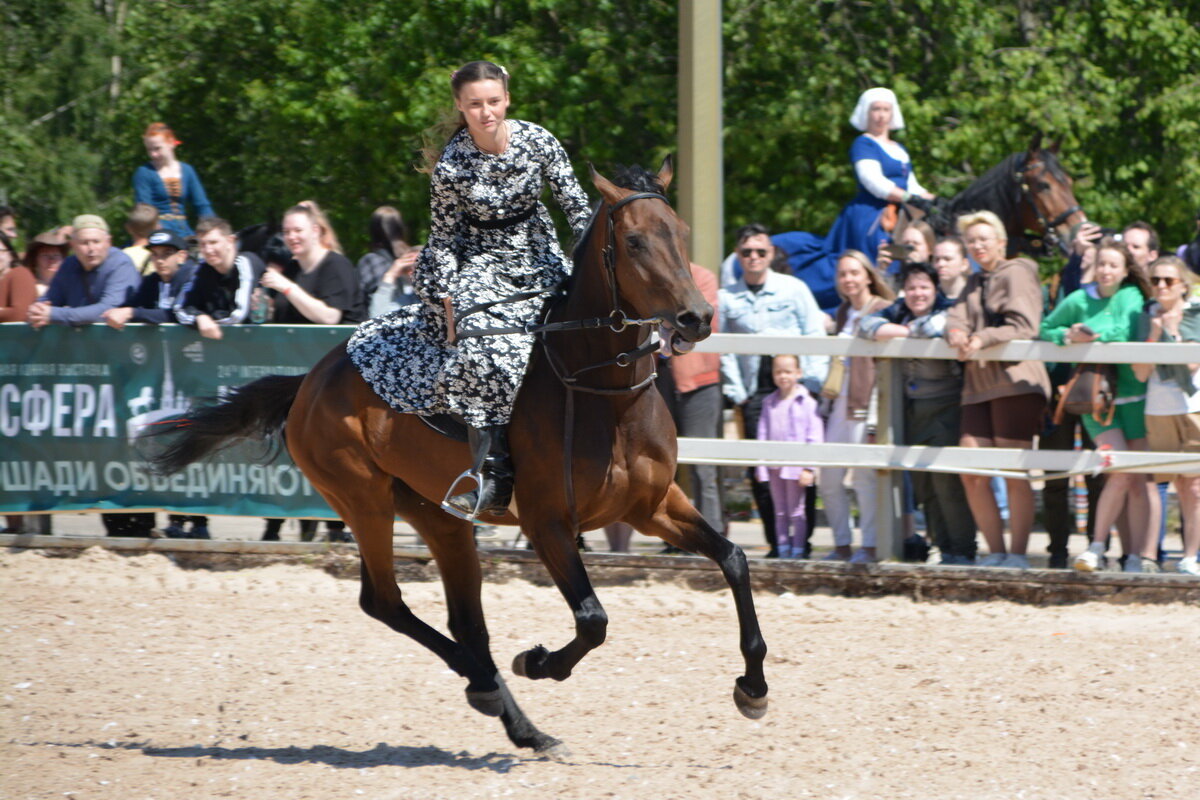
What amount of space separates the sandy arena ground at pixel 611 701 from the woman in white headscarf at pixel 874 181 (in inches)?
122

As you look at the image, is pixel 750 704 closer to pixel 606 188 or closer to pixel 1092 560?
pixel 606 188

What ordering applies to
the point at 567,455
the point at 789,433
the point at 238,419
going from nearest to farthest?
the point at 567,455 < the point at 238,419 < the point at 789,433

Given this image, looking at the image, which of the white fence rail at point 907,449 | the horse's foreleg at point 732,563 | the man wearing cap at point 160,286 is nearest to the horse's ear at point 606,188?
the horse's foreleg at point 732,563

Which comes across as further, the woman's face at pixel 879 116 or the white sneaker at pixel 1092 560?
the woman's face at pixel 879 116

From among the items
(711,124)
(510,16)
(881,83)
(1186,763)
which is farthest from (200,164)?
(1186,763)

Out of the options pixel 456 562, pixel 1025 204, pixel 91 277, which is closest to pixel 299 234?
pixel 91 277

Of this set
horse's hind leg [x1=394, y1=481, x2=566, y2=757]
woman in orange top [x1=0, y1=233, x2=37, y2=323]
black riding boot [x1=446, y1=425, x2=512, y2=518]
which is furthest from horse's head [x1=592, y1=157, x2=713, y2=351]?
woman in orange top [x1=0, y1=233, x2=37, y2=323]

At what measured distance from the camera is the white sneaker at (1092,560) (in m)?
8.27

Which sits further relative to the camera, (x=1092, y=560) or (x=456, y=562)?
(x=1092, y=560)

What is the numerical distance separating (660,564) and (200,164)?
16378 millimetres

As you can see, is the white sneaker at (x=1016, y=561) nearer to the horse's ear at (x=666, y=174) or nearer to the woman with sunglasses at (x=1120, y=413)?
the woman with sunglasses at (x=1120, y=413)

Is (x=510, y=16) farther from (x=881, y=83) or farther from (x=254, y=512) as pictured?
(x=254, y=512)

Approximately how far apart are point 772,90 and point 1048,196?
25.7 ft

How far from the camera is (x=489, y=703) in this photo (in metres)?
6.24
